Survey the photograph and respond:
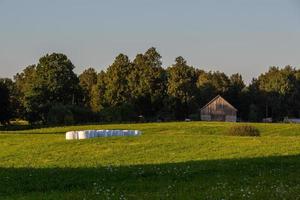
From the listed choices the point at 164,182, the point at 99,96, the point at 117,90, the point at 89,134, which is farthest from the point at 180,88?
the point at 164,182

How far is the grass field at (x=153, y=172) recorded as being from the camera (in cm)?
1395

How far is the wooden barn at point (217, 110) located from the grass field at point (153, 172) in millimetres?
98524

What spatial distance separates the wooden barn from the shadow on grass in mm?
110144

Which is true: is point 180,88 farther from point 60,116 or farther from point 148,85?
point 60,116

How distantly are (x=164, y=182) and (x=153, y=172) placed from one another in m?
2.33

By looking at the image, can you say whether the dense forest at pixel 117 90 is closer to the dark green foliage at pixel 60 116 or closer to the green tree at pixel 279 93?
the dark green foliage at pixel 60 116

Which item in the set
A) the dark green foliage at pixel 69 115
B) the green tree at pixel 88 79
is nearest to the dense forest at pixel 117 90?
the dark green foliage at pixel 69 115

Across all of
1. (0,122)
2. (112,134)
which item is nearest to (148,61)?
(0,122)

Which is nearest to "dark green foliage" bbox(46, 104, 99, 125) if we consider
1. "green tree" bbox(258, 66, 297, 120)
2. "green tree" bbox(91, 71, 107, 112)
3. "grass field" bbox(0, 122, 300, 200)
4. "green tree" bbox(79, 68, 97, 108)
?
"green tree" bbox(91, 71, 107, 112)

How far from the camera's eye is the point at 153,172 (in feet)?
61.4

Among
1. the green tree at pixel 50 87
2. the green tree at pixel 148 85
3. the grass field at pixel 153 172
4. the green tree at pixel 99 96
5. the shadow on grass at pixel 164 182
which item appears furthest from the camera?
the green tree at pixel 99 96

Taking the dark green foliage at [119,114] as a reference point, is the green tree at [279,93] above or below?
above

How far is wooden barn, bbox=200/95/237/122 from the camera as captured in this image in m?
132

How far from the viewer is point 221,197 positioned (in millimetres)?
12820
